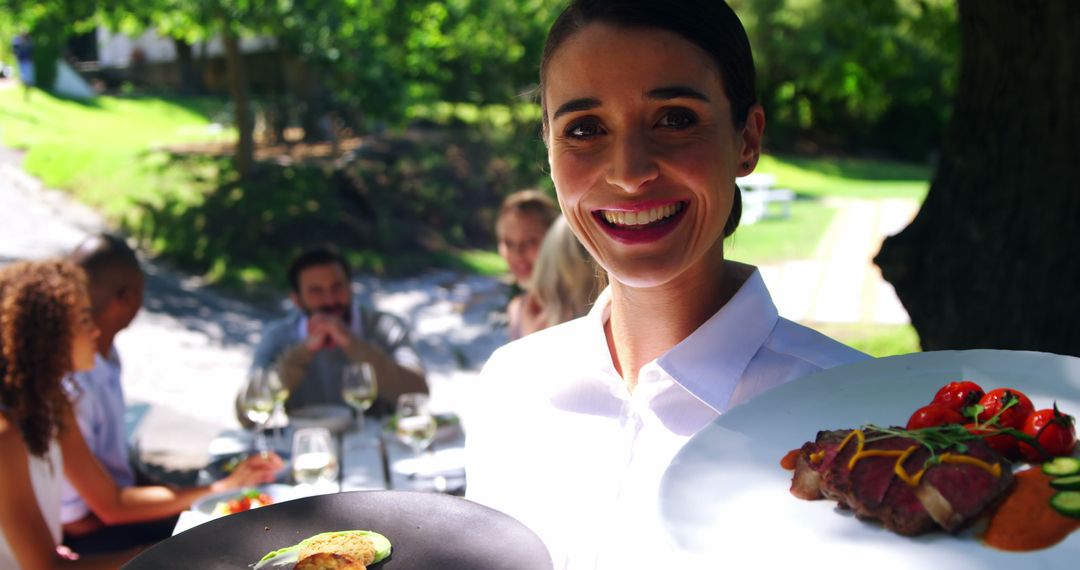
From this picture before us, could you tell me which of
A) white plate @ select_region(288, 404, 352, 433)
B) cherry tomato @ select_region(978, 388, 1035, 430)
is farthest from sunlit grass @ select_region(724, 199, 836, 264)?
cherry tomato @ select_region(978, 388, 1035, 430)

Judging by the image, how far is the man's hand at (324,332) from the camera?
546 centimetres

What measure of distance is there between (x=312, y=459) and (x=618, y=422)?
2.32 meters

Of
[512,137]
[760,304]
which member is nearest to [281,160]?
[512,137]

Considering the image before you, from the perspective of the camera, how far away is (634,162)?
59.5 inches

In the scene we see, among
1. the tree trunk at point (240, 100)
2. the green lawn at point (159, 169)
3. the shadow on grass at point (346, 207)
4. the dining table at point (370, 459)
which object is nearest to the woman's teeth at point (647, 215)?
the dining table at point (370, 459)

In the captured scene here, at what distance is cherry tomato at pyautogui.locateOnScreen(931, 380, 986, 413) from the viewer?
4.33ft

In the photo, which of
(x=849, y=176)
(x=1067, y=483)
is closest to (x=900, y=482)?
(x=1067, y=483)

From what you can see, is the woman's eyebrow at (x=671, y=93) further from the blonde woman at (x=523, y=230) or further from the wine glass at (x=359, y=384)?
the blonde woman at (x=523, y=230)

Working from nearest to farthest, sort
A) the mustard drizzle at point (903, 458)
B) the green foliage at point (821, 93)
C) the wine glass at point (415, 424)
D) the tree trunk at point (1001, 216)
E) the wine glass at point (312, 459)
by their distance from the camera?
the mustard drizzle at point (903, 458) < the tree trunk at point (1001, 216) < the wine glass at point (312, 459) < the wine glass at point (415, 424) < the green foliage at point (821, 93)

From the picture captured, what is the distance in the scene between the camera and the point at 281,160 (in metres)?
17.9

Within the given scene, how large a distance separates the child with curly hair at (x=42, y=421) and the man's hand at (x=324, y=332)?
1406mm

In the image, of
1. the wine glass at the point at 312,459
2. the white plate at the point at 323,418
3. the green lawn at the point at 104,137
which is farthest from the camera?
the green lawn at the point at 104,137

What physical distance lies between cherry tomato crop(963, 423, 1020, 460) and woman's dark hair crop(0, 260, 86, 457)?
10.6 feet

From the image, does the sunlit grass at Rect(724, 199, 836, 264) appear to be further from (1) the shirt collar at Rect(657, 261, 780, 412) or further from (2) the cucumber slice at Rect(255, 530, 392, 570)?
(2) the cucumber slice at Rect(255, 530, 392, 570)
